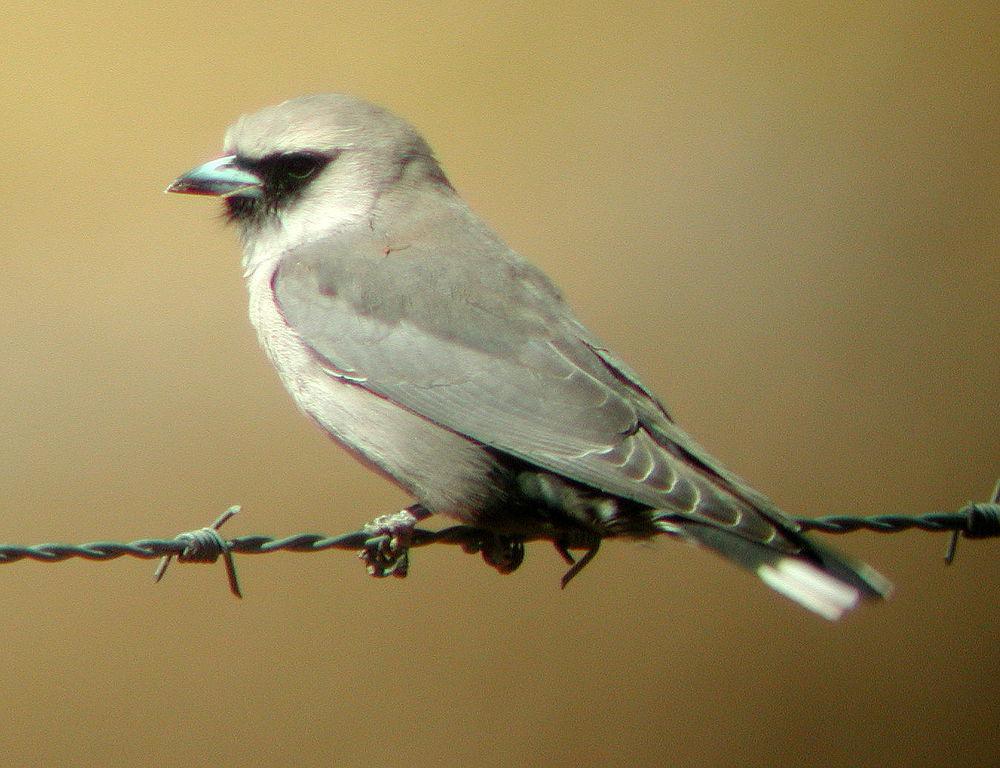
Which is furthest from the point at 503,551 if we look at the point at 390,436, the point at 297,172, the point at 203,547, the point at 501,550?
the point at 297,172

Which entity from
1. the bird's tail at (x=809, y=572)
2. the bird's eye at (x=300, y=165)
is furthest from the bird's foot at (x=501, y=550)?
the bird's eye at (x=300, y=165)

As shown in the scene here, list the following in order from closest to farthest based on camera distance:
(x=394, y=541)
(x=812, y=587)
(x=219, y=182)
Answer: (x=812, y=587) → (x=394, y=541) → (x=219, y=182)

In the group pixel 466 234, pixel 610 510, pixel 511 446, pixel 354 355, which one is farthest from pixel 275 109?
pixel 610 510

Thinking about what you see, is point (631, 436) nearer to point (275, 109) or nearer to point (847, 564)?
point (847, 564)

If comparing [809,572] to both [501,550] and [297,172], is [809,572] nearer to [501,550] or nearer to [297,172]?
[501,550]

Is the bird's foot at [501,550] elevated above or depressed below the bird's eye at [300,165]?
below

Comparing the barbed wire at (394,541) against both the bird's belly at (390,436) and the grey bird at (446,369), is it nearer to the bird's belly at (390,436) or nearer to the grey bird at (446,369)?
the grey bird at (446,369)
